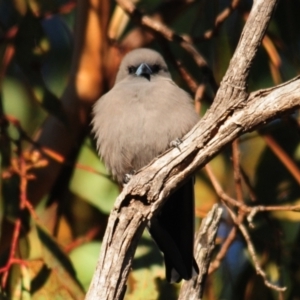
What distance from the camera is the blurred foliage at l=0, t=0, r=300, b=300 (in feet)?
12.5

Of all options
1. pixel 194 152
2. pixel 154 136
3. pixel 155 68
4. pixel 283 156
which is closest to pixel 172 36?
pixel 155 68

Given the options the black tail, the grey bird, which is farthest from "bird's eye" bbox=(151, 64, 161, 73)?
the black tail

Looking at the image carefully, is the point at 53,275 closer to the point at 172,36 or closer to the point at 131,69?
the point at 131,69

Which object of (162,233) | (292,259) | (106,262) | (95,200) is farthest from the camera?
(95,200)

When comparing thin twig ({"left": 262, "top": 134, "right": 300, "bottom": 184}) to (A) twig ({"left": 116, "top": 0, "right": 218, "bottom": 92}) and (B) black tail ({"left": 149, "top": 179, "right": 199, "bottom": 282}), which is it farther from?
(B) black tail ({"left": 149, "top": 179, "right": 199, "bottom": 282})

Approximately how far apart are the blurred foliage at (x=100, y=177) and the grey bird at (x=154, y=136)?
0.44 metres

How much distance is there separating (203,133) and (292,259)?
143 cm

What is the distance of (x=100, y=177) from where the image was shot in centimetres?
417

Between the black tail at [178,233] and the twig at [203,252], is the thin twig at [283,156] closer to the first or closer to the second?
the black tail at [178,233]

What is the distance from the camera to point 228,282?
3980 mm

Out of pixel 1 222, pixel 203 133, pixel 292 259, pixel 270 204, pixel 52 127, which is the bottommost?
pixel 292 259

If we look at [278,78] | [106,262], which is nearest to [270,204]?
[278,78]

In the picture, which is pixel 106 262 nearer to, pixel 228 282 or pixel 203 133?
pixel 203 133

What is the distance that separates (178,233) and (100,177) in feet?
2.84
